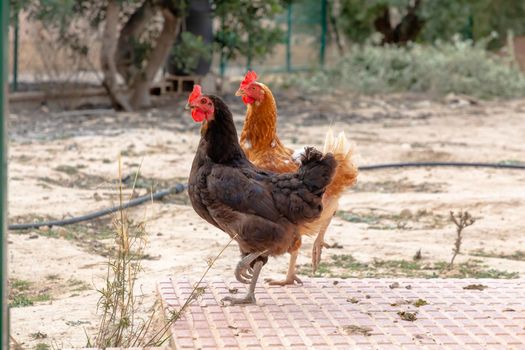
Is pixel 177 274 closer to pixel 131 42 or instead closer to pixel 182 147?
pixel 182 147

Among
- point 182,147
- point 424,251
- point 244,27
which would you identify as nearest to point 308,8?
point 244,27

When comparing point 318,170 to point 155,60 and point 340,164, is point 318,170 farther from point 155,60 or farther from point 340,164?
point 155,60

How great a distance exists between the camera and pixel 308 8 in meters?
23.7

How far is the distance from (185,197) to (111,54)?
21.9 ft

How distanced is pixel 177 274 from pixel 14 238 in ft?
5.56

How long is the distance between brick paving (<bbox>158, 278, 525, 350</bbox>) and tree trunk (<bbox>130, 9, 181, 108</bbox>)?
1101 cm

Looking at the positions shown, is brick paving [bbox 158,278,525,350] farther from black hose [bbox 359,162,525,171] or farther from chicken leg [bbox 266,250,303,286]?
black hose [bbox 359,162,525,171]

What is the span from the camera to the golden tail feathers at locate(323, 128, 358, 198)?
233 inches

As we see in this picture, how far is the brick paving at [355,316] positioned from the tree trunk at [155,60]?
36.1ft

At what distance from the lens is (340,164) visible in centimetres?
589

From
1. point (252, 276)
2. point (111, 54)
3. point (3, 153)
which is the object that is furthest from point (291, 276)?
point (111, 54)

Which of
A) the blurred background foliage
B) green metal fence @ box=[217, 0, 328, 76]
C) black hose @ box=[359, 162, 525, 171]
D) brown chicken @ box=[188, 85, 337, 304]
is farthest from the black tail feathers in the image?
green metal fence @ box=[217, 0, 328, 76]

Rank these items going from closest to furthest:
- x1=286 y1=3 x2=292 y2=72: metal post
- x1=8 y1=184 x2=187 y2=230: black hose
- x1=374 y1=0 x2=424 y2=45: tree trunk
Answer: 1. x1=8 y1=184 x2=187 y2=230: black hose
2. x1=286 y1=3 x2=292 y2=72: metal post
3. x1=374 y1=0 x2=424 y2=45: tree trunk

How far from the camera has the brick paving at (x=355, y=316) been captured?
4699mm
